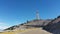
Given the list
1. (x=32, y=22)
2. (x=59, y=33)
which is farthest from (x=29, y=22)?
(x=59, y=33)

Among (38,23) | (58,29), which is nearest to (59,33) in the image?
(58,29)

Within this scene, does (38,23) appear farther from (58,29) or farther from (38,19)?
(58,29)

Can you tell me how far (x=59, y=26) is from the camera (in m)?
21.0

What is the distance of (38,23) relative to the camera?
88.1 meters

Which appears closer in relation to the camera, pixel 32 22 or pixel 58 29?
pixel 58 29

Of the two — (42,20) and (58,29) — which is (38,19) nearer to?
(42,20)

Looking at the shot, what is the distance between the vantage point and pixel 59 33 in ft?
71.1

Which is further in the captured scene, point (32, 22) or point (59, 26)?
point (32, 22)

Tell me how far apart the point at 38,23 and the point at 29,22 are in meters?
6.72

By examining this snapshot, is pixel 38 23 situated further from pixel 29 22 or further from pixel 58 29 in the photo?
pixel 58 29

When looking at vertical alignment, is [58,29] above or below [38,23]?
below

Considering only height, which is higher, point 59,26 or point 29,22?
point 29,22

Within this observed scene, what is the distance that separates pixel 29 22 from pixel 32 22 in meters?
2.05

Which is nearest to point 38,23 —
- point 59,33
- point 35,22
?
point 35,22
